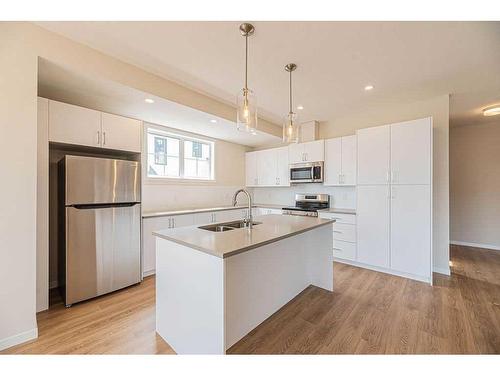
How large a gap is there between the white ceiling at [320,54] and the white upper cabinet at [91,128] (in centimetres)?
76

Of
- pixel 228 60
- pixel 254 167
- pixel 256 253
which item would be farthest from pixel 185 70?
pixel 254 167

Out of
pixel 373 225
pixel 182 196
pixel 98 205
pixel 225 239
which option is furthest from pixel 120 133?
pixel 373 225

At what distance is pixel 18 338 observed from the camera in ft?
5.59

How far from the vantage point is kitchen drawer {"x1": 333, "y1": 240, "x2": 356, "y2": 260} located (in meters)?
3.55

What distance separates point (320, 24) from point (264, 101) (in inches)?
64.9

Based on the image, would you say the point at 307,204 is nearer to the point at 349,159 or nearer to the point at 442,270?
the point at 349,159

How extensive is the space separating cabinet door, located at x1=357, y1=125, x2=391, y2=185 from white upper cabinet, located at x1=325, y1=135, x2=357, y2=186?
0.91ft

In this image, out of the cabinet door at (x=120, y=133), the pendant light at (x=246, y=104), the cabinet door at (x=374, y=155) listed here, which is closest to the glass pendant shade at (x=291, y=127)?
the pendant light at (x=246, y=104)

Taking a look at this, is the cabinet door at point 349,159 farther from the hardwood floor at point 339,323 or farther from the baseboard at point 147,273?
the baseboard at point 147,273

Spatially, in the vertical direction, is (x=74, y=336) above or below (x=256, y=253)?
below

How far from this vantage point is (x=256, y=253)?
1.90 meters

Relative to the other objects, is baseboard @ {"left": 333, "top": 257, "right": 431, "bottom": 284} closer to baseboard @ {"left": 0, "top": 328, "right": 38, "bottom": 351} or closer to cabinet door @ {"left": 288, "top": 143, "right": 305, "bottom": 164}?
cabinet door @ {"left": 288, "top": 143, "right": 305, "bottom": 164}

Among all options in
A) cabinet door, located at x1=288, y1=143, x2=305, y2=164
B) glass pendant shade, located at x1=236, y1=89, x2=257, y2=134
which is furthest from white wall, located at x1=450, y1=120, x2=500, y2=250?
glass pendant shade, located at x1=236, y1=89, x2=257, y2=134
